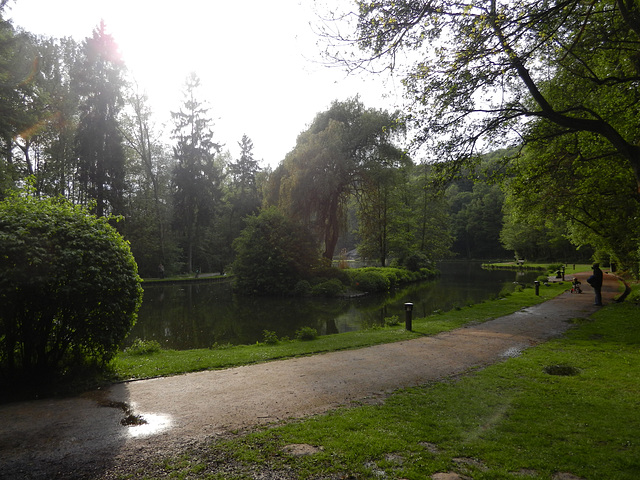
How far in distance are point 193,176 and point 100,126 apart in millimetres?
9100

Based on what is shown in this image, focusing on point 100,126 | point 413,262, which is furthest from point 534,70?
point 100,126

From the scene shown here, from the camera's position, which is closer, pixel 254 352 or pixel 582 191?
pixel 254 352

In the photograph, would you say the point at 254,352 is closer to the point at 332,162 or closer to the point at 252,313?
the point at 252,313

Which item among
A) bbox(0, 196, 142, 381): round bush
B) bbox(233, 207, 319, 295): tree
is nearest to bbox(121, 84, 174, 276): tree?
bbox(233, 207, 319, 295): tree

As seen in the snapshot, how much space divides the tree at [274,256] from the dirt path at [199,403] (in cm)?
1500

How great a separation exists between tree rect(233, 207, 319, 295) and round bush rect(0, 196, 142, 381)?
55.2ft

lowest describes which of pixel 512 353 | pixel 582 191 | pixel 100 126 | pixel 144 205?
pixel 512 353

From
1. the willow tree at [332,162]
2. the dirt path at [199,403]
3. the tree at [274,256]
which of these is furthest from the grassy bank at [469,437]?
→ the willow tree at [332,162]

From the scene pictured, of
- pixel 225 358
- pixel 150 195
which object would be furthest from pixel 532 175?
pixel 150 195

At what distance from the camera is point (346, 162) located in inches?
952

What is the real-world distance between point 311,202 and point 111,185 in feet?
56.3

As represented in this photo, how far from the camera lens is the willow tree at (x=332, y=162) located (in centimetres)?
2355

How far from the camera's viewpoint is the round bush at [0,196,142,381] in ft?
16.0

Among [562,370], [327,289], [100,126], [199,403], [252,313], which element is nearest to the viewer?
[199,403]
